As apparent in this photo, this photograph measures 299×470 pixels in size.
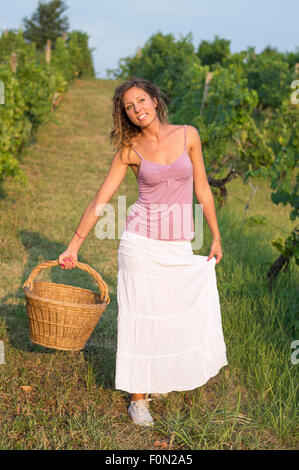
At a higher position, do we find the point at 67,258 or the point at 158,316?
the point at 67,258

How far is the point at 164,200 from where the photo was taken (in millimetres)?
2666

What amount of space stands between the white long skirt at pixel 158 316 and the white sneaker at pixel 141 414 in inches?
6.0

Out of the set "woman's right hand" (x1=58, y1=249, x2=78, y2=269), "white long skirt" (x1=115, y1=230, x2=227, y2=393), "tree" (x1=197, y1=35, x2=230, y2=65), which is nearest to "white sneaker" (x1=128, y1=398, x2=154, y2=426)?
"white long skirt" (x1=115, y1=230, x2=227, y2=393)

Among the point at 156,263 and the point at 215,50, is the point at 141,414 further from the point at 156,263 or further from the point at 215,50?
the point at 215,50

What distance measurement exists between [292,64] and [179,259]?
20889mm

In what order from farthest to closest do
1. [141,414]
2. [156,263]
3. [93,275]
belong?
[93,275], [141,414], [156,263]

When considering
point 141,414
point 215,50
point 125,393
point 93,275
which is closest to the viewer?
point 141,414

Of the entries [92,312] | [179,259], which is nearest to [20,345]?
[92,312]

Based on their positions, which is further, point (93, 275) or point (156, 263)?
point (93, 275)

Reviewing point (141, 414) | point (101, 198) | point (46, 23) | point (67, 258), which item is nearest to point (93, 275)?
point (67, 258)

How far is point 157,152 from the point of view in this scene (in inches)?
105

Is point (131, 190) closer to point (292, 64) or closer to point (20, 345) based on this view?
point (20, 345)

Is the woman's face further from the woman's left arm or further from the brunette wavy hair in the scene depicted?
the woman's left arm

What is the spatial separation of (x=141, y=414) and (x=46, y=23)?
168 feet
